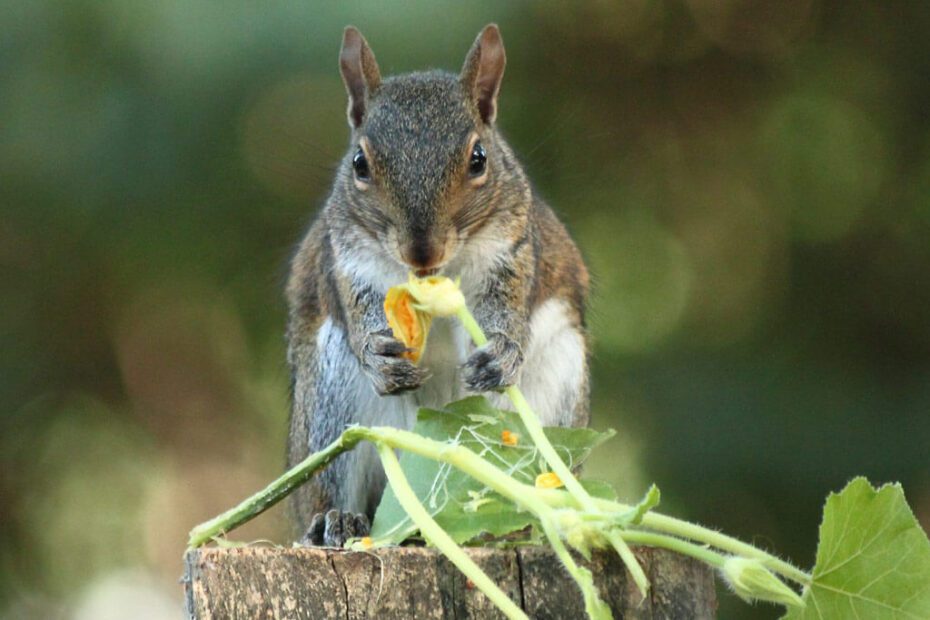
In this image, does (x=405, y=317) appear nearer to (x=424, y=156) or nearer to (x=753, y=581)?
(x=424, y=156)

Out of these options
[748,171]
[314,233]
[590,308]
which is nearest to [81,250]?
[314,233]

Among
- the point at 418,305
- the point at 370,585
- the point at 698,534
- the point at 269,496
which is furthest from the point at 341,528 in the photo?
the point at 698,534

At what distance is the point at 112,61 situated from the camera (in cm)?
343

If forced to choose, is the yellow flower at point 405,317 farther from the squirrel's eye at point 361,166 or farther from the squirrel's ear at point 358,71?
the squirrel's ear at point 358,71

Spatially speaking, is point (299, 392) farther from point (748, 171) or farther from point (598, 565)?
point (748, 171)

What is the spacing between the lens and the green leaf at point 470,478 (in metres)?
1.67

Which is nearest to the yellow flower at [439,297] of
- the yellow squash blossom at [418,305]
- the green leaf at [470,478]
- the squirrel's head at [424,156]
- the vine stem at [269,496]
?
the yellow squash blossom at [418,305]

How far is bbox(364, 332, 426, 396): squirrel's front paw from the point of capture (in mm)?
2367

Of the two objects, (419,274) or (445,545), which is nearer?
(445,545)

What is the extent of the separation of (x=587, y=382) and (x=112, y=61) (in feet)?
4.66

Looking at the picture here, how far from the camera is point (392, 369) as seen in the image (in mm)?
2377

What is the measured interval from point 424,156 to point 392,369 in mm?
374

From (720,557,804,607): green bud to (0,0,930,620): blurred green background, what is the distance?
2.04 m

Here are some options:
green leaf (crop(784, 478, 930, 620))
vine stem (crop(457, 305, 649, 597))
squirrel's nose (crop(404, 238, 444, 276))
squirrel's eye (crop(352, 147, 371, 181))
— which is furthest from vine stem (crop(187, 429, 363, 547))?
squirrel's eye (crop(352, 147, 371, 181))
